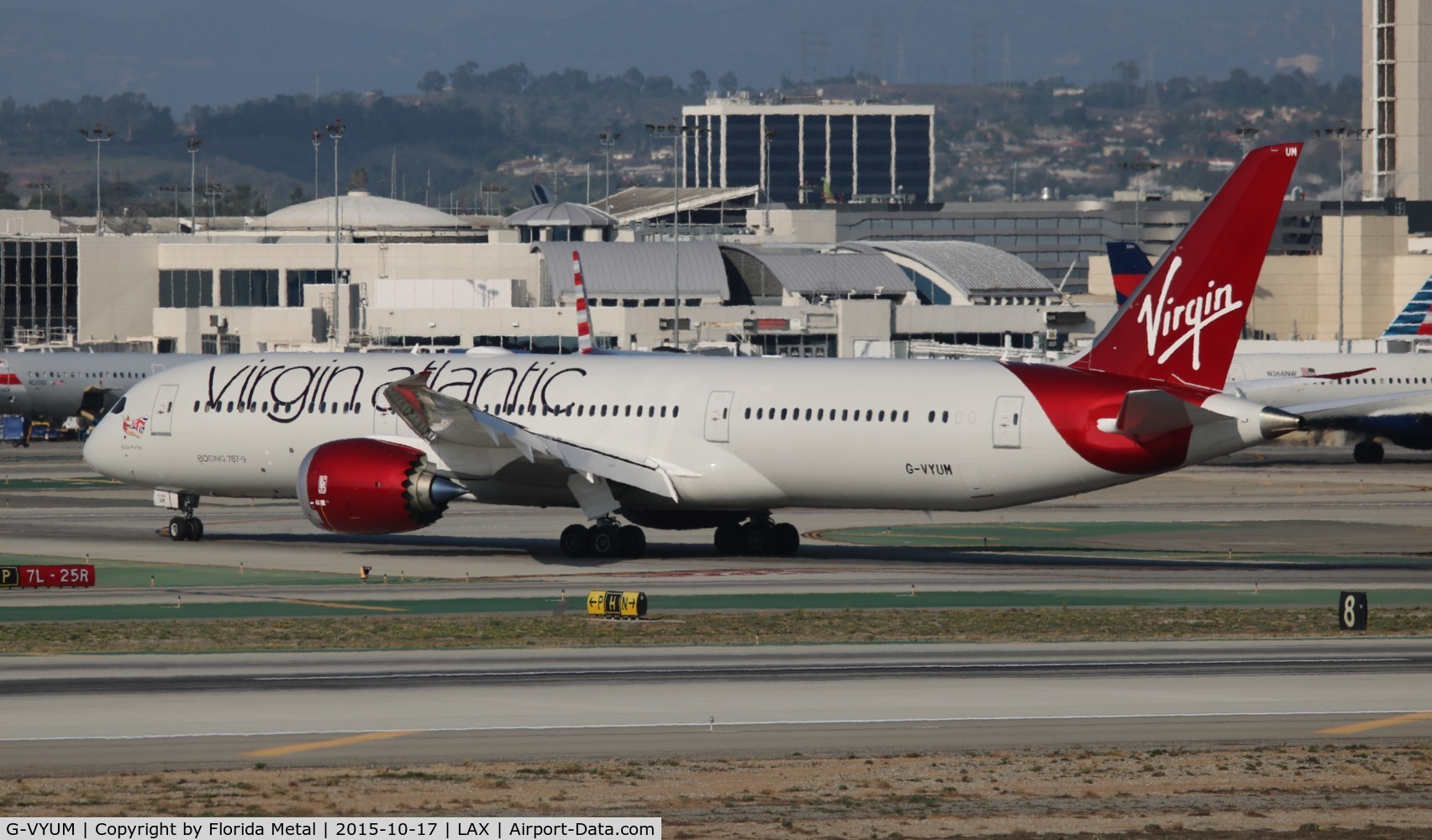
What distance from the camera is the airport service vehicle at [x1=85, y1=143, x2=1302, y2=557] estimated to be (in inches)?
1523

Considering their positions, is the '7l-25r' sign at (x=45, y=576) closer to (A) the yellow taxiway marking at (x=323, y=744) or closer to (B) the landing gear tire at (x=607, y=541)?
(B) the landing gear tire at (x=607, y=541)

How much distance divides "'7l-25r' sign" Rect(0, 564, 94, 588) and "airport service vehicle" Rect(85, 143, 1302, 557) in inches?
211

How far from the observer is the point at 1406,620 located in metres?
32.9

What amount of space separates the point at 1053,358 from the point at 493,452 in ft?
156

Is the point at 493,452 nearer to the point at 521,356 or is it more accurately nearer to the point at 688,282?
the point at 521,356

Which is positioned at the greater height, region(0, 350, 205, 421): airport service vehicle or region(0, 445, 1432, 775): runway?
region(0, 350, 205, 421): airport service vehicle

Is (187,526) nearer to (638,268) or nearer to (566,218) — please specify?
(638,268)

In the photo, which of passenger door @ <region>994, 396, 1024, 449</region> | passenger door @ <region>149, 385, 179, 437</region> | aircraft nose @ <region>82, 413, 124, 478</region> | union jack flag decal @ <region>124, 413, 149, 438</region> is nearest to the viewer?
passenger door @ <region>994, 396, 1024, 449</region>

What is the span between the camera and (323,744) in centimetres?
2236

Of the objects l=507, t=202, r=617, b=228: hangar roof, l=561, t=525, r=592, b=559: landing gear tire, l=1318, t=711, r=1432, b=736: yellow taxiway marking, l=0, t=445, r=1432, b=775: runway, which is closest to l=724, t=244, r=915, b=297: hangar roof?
l=507, t=202, r=617, b=228: hangar roof

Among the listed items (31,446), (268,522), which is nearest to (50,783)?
(268,522)

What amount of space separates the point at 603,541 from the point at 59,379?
2493 inches

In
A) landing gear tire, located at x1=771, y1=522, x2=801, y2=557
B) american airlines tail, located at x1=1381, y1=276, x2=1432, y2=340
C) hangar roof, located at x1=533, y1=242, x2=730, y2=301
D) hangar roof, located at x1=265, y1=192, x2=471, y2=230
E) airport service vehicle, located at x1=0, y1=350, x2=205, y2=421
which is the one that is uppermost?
hangar roof, located at x1=265, y1=192, x2=471, y2=230
